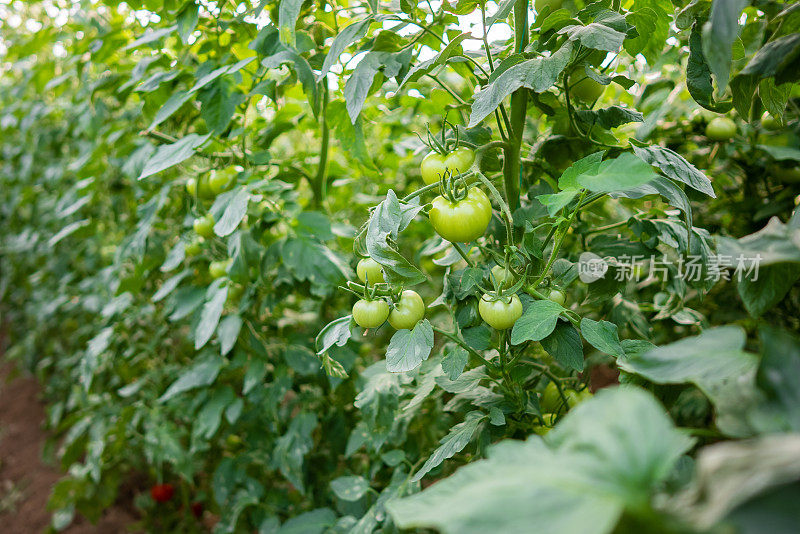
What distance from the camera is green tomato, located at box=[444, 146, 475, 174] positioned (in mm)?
691

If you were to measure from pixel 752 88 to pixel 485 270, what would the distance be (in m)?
0.47

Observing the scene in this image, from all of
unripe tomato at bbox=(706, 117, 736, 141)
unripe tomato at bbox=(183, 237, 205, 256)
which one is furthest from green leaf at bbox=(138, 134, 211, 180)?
unripe tomato at bbox=(706, 117, 736, 141)

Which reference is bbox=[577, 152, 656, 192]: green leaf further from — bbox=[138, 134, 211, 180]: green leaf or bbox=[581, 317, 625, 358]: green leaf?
bbox=[138, 134, 211, 180]: green leaf

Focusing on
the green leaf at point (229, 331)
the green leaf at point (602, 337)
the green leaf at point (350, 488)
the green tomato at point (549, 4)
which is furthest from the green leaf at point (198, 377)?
the green tomato at point (549, 4)

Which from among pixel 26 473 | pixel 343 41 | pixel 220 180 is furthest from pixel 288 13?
pixel 26 473

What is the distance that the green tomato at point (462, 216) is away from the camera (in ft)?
2.09

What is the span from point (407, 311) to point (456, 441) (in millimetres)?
201

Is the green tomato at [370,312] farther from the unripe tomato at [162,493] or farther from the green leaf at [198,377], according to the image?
the unripe tomato at [162,493]

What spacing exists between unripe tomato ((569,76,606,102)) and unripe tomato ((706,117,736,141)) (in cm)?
44

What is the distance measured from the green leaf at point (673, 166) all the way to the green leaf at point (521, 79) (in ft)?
0.55

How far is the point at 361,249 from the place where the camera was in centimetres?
75

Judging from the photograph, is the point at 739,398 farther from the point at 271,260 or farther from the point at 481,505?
the point at 271,260

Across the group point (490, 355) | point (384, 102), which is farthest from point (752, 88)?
point (384, 102)

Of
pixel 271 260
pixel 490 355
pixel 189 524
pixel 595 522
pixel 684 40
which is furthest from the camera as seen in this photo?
pixel 189 524
